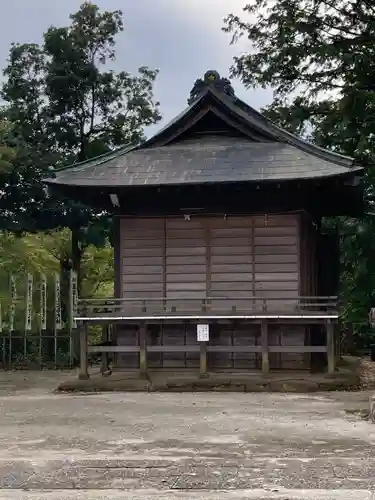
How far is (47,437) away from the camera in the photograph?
380 inches

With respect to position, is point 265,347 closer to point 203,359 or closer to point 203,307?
point 203,359

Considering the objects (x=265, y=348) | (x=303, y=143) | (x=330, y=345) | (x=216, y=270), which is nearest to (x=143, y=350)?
Answer: (x=216, y=270)

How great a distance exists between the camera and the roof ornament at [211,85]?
17.8m

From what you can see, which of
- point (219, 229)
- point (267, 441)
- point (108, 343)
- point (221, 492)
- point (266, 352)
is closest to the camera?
point (221, 492)

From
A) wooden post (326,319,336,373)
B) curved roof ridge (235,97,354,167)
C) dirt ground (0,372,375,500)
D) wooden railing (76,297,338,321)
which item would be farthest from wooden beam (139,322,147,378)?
curved roof ridge (235,97,354,167)

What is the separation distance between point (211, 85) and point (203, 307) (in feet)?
18.5

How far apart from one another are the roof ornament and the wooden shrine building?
0.04 m

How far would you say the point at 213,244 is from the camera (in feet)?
55.1

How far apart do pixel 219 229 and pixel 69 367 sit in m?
9.67

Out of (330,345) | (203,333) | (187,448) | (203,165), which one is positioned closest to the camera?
(187,448)

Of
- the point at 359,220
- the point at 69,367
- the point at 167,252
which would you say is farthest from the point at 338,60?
the point at 69,367

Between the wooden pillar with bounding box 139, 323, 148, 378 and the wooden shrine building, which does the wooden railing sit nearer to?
the wooden shrine building

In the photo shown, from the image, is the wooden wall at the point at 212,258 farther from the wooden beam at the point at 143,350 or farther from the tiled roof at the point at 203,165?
the tiled roof at the point at 203,165

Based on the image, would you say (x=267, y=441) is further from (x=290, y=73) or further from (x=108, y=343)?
(x=290, y=73)
